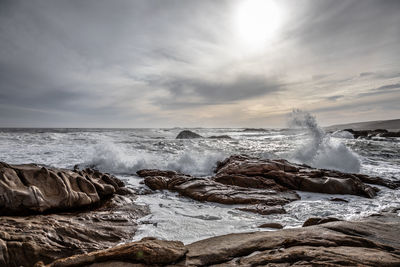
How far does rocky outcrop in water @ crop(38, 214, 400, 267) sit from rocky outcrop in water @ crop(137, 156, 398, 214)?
6.76ft

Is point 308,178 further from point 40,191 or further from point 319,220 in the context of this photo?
point 40,191

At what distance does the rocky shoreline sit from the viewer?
1.92 meters

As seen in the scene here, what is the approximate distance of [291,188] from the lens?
6.36 m

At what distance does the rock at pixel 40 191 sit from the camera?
307cm

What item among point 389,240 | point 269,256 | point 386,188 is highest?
point 269,256

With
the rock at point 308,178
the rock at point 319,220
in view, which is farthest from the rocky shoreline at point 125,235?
the rock at point 308,178

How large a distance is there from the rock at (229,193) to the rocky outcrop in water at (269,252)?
81.0 inches

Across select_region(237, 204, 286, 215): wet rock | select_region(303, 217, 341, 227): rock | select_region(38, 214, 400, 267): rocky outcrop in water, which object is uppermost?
select_region(38, 214, 400, 267): rocky outcrop in water

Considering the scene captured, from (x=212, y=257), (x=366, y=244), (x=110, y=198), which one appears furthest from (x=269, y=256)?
(x=110, y=198)

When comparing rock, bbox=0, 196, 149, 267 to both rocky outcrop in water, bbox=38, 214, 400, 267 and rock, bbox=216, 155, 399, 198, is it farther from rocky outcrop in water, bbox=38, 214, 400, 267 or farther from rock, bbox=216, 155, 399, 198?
rock, bbox=216, 155, 399, 198

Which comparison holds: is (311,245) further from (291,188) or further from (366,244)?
(291,188)

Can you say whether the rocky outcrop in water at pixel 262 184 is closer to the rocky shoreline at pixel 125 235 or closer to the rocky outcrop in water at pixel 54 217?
the rocky shoreline at pixel 125 235

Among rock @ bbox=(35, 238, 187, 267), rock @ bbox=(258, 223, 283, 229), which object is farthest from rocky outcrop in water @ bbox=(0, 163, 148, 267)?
rock @ bbox=(258, 223, 283, 229)

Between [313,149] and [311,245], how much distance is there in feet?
34.6
